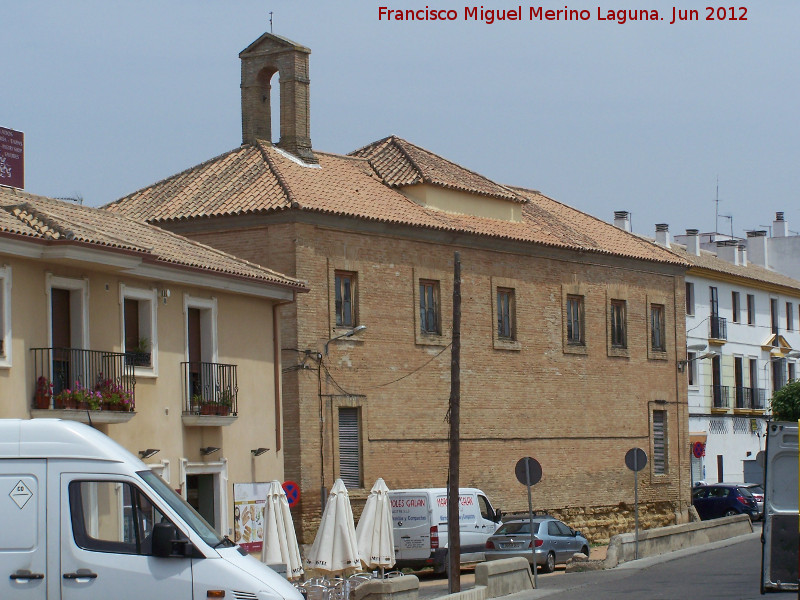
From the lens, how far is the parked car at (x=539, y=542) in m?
30.4

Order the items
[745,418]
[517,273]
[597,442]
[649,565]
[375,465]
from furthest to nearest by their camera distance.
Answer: [745,418], [597,442], [517,273], [375,465], [649,565]

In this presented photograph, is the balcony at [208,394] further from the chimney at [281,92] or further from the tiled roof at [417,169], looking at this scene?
the tiled roof at [417,169]

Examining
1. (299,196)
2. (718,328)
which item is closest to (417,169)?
(299,196)

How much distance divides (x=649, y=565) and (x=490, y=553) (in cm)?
370

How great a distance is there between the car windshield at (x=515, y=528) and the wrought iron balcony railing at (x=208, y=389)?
8.34 m

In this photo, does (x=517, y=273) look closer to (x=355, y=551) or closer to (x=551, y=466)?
(x=551, y=466)

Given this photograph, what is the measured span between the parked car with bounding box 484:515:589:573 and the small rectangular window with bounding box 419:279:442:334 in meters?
5.83

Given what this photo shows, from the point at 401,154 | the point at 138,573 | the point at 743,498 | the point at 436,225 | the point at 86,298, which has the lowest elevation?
the point at 743,498

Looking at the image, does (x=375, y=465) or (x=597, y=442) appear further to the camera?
(x=597, y=442)

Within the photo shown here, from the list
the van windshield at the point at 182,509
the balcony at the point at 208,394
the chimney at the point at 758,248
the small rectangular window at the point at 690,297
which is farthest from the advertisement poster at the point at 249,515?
the chimney at the point at 758,248

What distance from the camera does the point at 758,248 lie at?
2911 inches

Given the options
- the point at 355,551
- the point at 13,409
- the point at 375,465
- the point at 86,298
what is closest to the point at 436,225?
the point at 375,465

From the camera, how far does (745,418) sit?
58.4 m

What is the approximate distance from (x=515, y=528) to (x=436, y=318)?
6.65 metres
